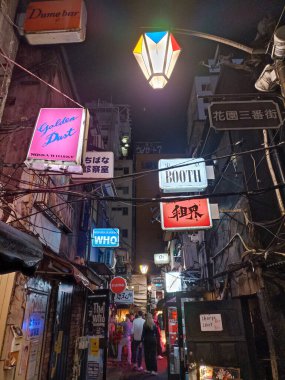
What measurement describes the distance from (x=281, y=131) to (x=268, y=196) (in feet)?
8.96

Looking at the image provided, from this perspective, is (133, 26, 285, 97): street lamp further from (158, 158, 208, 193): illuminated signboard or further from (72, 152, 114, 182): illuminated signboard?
(158, 158, 208, 193): illuminated signboard

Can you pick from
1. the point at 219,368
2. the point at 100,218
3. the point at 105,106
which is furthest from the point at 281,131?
the point at 105,106

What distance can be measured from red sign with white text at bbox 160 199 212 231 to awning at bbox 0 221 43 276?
7.10 metres

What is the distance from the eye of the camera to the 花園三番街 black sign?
5.81 m

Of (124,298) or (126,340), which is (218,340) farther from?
(124,298)

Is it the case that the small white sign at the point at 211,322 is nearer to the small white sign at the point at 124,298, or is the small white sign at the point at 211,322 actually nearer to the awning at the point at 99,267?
the awning at the point at 99,267

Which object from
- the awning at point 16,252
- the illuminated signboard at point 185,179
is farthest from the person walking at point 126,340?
the awning at point 16,252

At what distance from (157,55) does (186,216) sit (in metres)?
7.30

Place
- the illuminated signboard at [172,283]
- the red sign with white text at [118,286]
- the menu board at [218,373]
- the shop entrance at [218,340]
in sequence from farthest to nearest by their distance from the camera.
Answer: the illuminated signboard at [172,283], the red sign with white text at [118,286], the shop entrance at [218,340], the menu board at [218,373]

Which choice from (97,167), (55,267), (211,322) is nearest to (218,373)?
(211,322)

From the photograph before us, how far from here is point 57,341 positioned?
405 inches

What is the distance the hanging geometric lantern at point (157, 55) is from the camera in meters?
5.57

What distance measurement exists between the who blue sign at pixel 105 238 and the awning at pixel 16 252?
1209 cm

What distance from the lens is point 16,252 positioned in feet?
14.1
